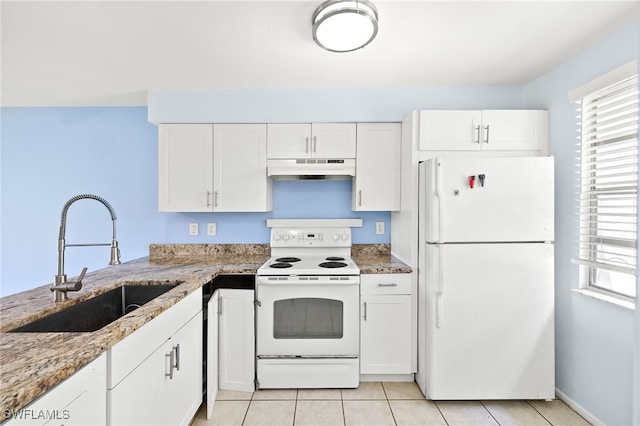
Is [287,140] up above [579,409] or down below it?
above

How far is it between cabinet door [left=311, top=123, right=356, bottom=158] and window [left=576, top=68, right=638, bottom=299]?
1.58 metres

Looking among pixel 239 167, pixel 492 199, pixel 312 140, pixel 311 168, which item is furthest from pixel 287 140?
pixel 492 199

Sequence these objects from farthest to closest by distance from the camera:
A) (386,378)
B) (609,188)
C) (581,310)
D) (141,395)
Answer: (386,378)
(581,310)
(609,188)
(141,395)

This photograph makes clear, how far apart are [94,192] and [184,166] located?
114 cm

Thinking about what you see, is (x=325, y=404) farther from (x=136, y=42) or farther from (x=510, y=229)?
(x=136, y=42)

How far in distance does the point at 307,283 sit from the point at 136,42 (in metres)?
1.91

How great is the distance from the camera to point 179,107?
267 centimetres

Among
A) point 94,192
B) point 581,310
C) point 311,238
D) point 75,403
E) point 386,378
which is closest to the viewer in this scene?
point 75,403

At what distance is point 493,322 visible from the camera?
2084 mm

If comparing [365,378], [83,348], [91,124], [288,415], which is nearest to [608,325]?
[365,378]

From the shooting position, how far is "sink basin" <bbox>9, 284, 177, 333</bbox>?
1.33 metres

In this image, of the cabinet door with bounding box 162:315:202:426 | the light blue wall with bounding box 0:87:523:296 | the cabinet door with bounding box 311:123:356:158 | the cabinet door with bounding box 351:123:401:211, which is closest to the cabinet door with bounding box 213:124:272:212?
the light blue wall with bounding box 0:87:523:296

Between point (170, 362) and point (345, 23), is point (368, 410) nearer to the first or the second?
point (170, 362)

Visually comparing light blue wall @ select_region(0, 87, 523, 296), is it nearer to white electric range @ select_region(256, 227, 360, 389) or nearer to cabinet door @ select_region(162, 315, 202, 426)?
white electric range @ select_region(256, 227, 360, 389)
